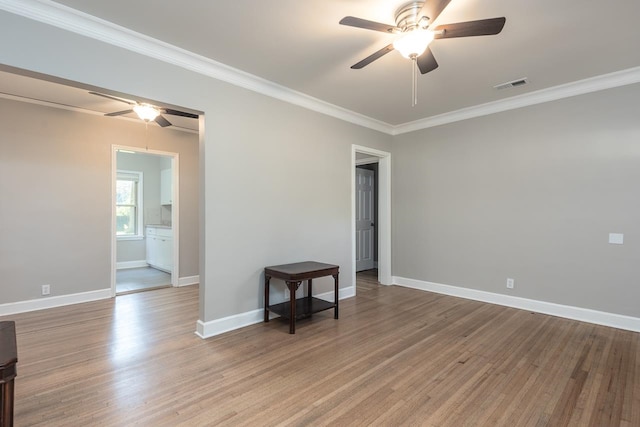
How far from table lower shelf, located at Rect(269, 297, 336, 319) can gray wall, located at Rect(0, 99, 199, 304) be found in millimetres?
2843

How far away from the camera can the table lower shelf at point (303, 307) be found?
3.35m

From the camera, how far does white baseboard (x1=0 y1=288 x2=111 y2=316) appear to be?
3.78 m

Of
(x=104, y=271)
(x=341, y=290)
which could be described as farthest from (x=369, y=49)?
(x=104, y=271)

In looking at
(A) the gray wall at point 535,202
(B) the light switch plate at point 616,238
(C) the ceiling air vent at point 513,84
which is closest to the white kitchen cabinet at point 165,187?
(A) the gray wall at point 535,202

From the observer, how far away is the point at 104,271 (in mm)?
4504

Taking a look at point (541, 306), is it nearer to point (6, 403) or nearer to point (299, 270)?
point (299, 270)

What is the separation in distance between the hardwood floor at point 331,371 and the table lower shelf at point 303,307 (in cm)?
17

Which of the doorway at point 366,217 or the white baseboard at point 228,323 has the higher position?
the doorway at point 366,217

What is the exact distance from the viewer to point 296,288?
10.9 feet

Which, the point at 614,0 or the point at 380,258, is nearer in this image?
the point at 614,0

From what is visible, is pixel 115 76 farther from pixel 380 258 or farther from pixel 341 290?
pixel 380 258

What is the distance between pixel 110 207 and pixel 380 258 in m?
4.45

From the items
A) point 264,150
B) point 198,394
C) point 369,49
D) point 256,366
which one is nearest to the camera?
point 198,394

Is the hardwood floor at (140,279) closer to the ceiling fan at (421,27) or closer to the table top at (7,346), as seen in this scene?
the table top at (7,346)
